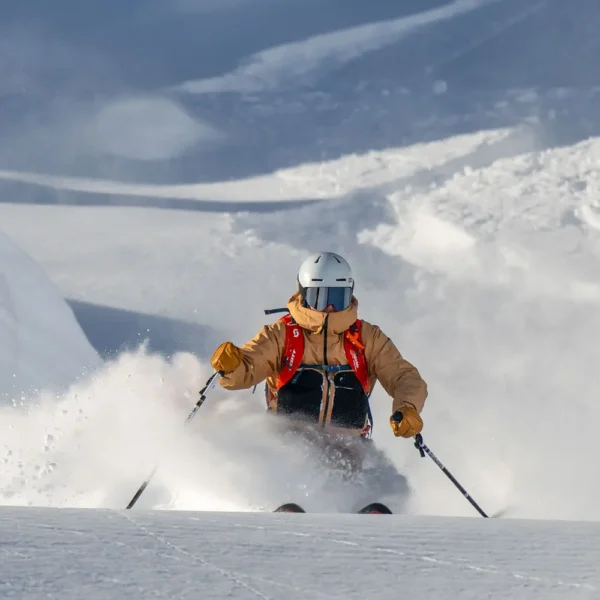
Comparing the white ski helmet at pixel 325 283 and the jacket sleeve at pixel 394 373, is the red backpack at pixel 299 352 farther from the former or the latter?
the white ski helmet at pixel 325 283

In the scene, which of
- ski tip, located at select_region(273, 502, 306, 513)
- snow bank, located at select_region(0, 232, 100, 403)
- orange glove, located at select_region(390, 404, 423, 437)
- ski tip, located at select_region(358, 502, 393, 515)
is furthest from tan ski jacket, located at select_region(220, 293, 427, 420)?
snow bank, located at select_region(0, 232, 100, 403)

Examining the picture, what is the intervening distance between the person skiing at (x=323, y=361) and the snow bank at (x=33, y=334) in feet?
38.1

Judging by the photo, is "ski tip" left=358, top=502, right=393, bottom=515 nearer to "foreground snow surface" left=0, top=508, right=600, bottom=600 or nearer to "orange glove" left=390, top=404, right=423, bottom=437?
"orange glove" left=390, top=404, right=423, bottom=437

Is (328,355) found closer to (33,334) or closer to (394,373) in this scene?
(394,373)

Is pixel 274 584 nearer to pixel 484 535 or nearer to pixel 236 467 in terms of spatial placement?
pixel 484 535

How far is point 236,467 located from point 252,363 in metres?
0.75

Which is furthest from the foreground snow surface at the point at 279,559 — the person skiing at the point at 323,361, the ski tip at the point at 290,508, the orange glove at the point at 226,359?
the person skiing at the point at 323,361

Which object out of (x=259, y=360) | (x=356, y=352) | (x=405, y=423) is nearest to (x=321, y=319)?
(x=356, y=352)

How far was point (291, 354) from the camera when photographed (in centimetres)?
647

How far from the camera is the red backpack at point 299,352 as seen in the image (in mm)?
6465

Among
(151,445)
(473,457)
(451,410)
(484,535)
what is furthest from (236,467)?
(451,410)

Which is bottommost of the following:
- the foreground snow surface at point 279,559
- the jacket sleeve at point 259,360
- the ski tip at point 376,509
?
the foreground snow surface at point 279,559

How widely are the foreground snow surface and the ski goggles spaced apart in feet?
10.5

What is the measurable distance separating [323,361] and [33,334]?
17409mm
